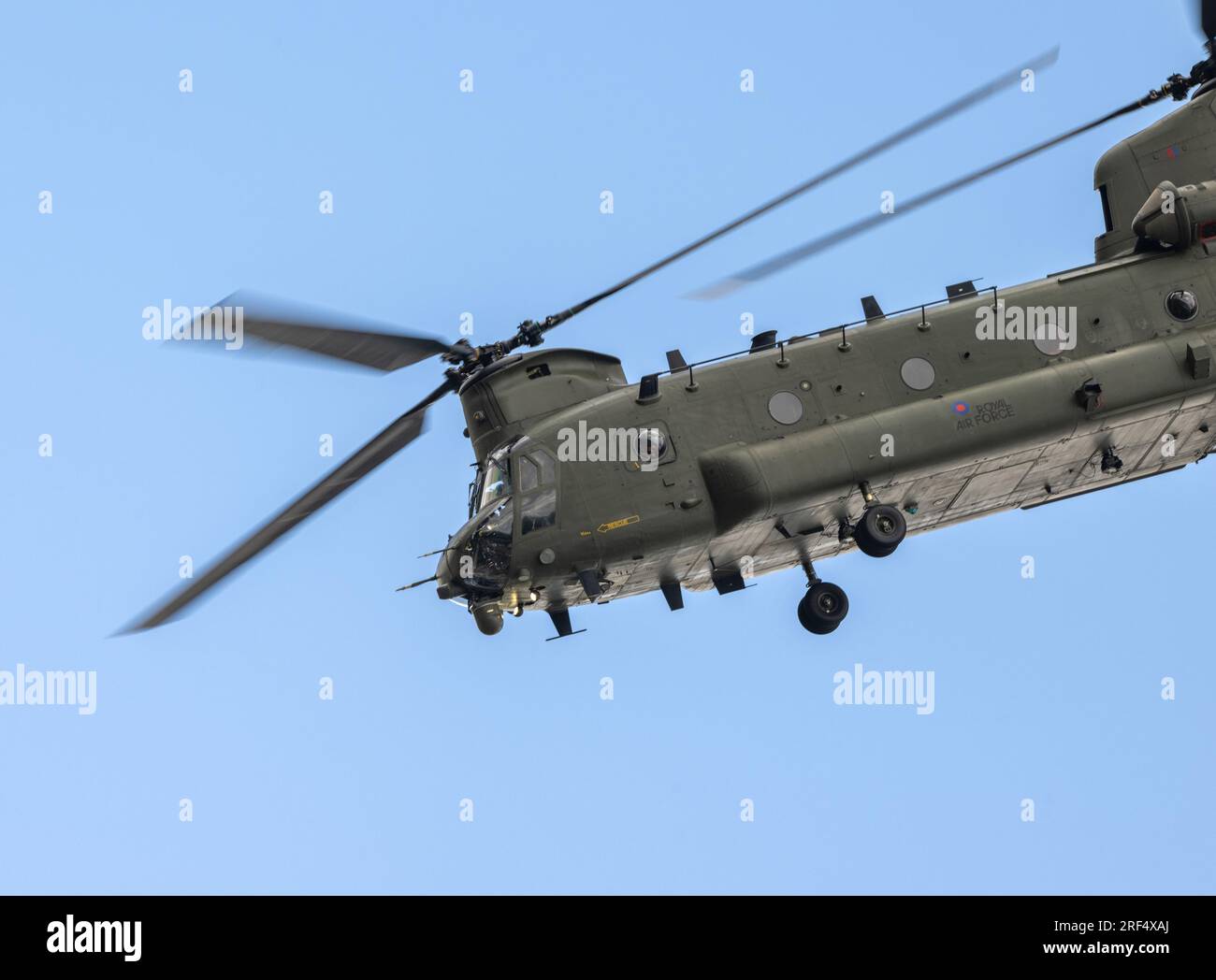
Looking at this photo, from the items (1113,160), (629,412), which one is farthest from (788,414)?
(1113,160)

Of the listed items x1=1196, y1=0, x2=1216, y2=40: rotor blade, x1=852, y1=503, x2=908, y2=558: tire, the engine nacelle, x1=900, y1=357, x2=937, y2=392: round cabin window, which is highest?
x1=1196, y1=0, x2=1216, y2=40: rotor blade

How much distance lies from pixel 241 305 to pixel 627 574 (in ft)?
21.8

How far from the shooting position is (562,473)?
2577 cm

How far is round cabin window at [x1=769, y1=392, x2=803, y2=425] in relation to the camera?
1039 inches

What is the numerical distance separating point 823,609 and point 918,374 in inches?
143

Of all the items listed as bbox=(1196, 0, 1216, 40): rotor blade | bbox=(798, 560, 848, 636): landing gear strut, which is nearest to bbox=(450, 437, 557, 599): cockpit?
bbox=(798, 560, 848, 636): landing gear strut

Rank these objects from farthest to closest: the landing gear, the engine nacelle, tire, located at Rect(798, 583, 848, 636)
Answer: the engine nacelle
tire, located at Rect(798, 583, 848, 636)
the landing gear

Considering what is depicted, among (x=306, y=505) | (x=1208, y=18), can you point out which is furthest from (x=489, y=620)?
(x=1208, y=18)

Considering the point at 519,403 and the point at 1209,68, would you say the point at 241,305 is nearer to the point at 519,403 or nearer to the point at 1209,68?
the point at 519,403

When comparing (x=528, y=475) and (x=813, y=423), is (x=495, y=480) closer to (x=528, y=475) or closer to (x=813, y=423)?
(x=528, y=475)

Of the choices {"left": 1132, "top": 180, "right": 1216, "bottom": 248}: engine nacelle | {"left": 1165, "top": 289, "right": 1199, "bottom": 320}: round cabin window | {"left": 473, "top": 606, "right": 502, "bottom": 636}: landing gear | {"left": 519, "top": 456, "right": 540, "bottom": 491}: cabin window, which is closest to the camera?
A: {"left": 473, "top": 606, "right": 502, "bottom": 636}: landing gear

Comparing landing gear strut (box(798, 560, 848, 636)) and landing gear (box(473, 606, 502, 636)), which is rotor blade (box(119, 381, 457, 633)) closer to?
landing gear (box(473, 606, 502, 636))

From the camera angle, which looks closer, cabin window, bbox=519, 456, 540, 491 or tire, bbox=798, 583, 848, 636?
cabin window, bbox=519, 456, 540, 491

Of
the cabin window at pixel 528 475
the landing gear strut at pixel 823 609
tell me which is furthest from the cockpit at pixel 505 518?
the landing gear strut at pixel 823 609
